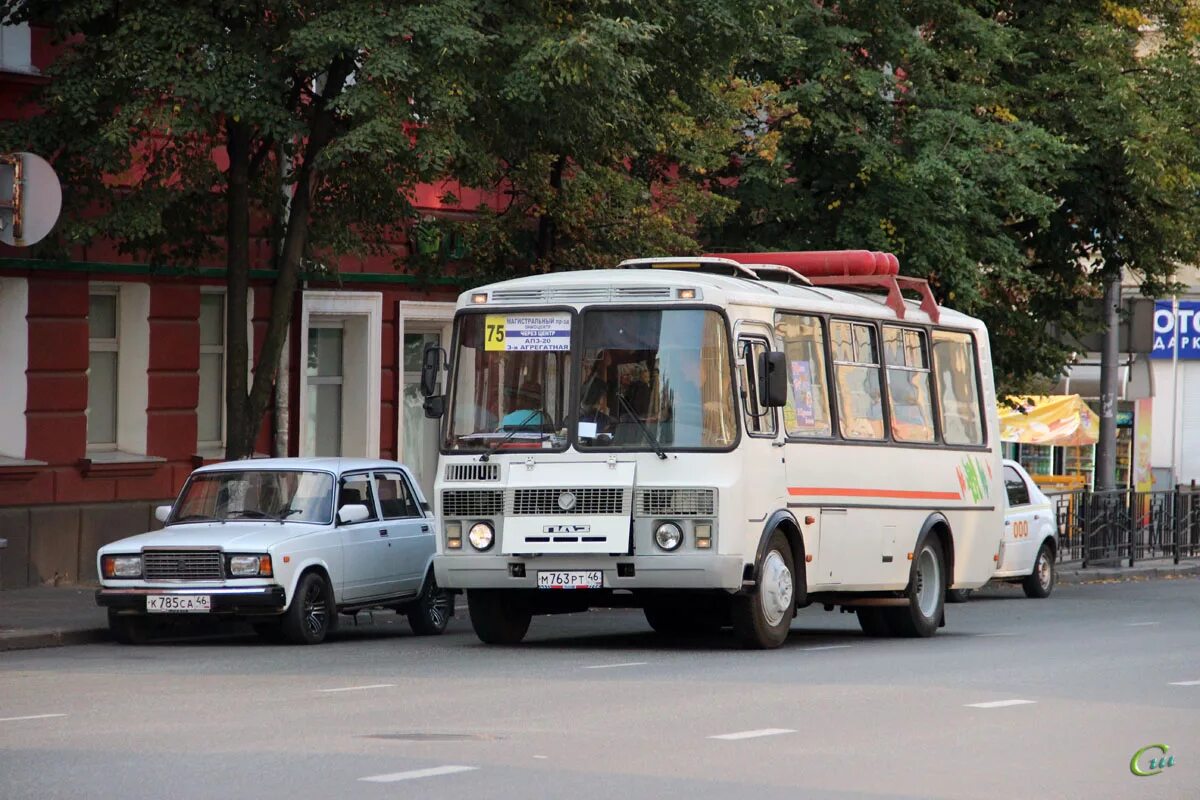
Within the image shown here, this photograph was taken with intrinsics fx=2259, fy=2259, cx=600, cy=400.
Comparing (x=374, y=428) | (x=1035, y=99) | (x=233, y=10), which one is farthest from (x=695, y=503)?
(x=1035, y=99)

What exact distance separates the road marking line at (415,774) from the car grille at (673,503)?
6876 millimetres

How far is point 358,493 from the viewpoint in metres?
19.5

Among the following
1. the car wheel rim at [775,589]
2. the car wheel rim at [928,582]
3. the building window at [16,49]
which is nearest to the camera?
the car wheel rim at [775,589]

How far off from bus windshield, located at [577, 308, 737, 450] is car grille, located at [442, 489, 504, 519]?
79cm

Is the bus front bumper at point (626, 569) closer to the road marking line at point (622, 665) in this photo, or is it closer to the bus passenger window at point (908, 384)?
the road marking line at point (622, 665)

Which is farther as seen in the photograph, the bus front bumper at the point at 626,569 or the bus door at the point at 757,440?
the bus door at the point at 757,440

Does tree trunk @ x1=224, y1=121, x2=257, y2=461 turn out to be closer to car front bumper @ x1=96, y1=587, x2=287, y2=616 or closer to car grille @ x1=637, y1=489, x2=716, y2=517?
car front bumper @ x1=96, y1=587, x2=287, y2=616

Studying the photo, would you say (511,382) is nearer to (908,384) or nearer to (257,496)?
(257,496)

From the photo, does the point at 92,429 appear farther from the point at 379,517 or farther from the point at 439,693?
the point at 439,693

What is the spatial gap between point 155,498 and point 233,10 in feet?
24.0

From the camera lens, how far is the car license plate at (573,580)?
16.7 metres

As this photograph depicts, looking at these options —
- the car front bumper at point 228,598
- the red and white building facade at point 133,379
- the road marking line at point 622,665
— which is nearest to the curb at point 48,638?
the car front bumper at point 228,598

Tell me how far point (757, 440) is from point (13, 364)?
10.1 meters

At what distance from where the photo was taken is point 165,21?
19984 mm
